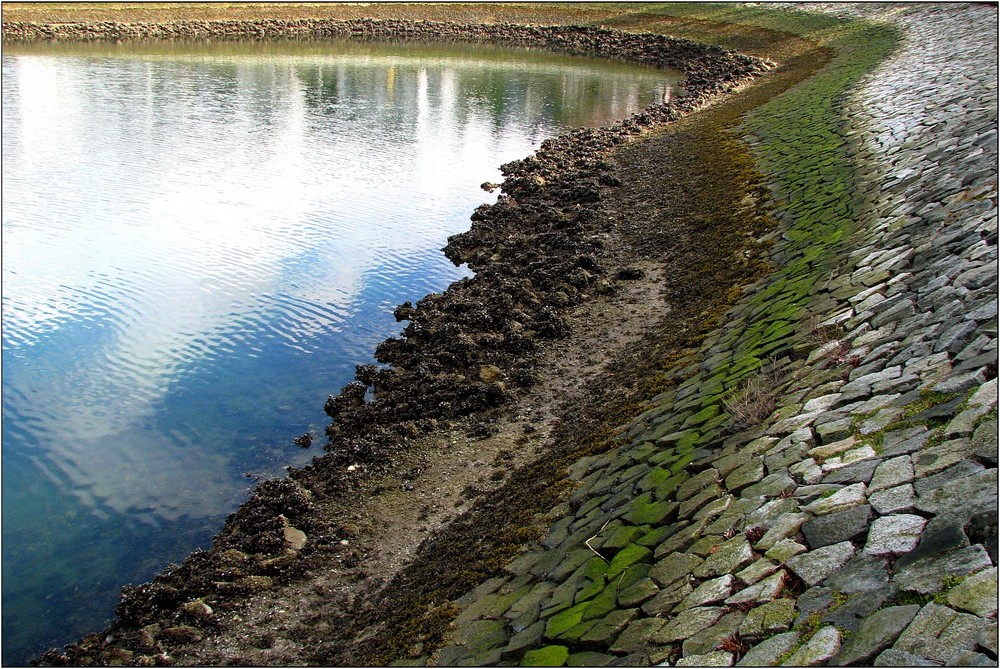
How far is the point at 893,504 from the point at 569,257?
13.7 meters

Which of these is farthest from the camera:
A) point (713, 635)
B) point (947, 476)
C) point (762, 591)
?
point (947, 476)

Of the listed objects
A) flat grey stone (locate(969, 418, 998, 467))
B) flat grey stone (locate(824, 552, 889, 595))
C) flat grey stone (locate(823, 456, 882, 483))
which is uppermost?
flat grey stone (locate(969, 418, 998, 467))

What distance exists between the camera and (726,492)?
7578 mm

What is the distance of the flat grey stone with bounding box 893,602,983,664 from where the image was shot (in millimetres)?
4590

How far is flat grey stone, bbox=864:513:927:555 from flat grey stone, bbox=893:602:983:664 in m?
0.71

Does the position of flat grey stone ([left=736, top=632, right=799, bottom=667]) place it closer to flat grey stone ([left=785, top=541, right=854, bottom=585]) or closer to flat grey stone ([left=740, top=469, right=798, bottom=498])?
flat grey stone ([left=785, top=541, right=854, bottom=585])

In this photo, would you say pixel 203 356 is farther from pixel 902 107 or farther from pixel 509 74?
pixel 509 74

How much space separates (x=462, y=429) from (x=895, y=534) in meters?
7.63

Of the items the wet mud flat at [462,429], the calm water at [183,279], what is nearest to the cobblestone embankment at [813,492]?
the wet mud flat at [462,429]

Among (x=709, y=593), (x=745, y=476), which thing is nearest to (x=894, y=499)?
(x=709, y=593)

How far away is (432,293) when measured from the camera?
60.7 feet

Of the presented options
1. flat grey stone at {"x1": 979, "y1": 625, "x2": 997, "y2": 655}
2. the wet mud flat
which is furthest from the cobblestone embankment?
the wet mud flat

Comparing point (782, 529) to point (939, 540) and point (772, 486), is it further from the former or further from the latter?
point (939, 540)

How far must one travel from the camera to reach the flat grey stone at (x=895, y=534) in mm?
5609
